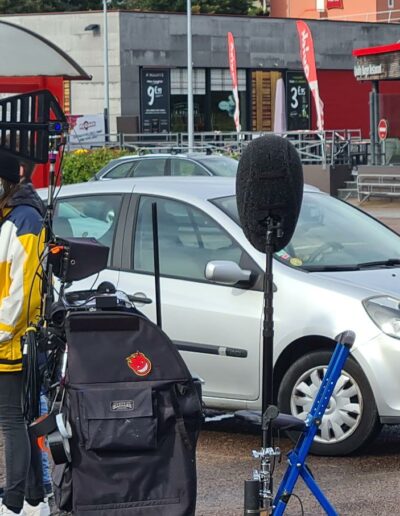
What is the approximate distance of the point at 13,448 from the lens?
199 inches

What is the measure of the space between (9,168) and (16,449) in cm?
126

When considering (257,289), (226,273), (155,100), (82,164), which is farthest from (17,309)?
(155,100)

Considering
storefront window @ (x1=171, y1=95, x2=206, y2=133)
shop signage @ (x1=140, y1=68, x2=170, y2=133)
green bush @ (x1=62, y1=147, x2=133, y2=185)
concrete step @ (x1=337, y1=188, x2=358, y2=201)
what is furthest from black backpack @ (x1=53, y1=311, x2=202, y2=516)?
storefront window @ (x1=171, y1=95, x2=206, y2=133)

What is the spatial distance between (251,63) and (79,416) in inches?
1732

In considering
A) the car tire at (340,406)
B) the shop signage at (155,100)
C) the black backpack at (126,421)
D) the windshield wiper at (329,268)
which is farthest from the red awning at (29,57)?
the shop signage at (155,100)

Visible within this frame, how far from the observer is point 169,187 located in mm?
7617

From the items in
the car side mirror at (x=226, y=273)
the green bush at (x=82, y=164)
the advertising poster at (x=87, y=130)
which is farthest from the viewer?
the advertising poster at (x=87, y=130)

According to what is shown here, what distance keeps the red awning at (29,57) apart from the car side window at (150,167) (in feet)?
32.0

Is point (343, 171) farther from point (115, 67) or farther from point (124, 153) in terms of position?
point (115, 67)

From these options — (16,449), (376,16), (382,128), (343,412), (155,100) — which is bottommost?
(343,412)

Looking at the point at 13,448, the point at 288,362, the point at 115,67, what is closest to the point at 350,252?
the point at 288,362

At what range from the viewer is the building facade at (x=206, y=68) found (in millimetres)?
43750

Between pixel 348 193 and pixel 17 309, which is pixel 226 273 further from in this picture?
pixel 348 193

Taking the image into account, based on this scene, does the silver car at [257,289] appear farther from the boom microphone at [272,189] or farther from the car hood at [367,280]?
the boom microphone at [272,189]
